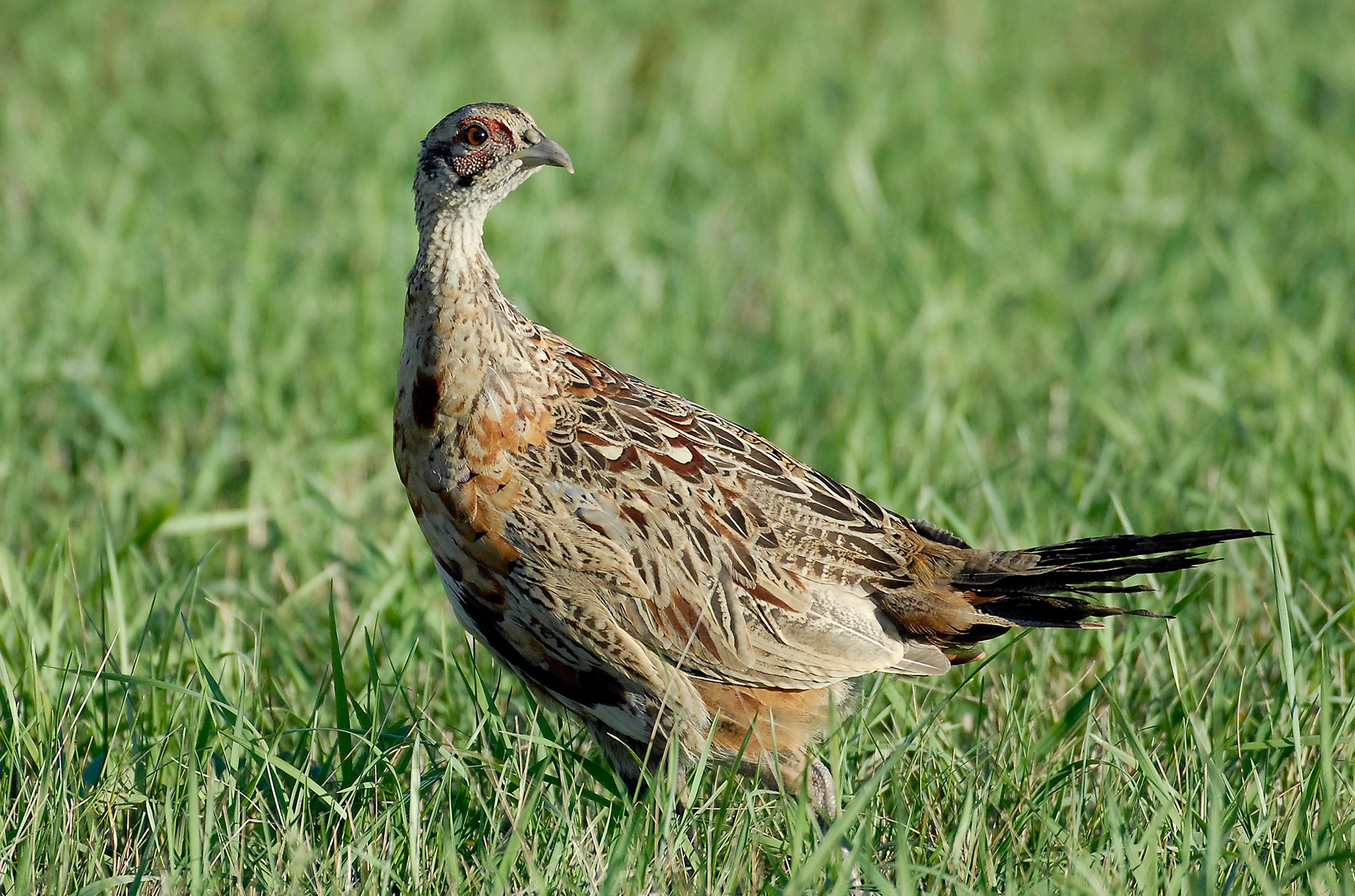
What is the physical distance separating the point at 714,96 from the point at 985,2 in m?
3.13

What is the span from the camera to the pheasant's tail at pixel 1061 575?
3.42 metres

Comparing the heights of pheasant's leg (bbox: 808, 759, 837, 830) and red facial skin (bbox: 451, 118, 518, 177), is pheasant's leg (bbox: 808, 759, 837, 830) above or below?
below

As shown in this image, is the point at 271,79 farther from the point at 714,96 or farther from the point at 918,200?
the point at 918,200

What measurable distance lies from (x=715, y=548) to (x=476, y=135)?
1.11 m

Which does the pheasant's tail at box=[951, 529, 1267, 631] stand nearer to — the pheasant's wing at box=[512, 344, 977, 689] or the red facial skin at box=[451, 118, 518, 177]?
the pheasant's wing at box=[512, 344, 977, 689]

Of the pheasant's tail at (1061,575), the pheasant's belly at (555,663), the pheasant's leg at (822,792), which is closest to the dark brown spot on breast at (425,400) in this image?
the pheasant's belly at (555,663)

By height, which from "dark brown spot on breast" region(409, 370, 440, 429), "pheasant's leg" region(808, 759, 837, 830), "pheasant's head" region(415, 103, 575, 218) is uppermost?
"pheasant's head" region(415, 103, 575, 218)

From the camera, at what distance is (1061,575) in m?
3.55

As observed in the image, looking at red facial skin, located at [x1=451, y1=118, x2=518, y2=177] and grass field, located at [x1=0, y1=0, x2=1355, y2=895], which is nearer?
grass field, located at [x1=0, y1=0, x2=1355, y2=895]

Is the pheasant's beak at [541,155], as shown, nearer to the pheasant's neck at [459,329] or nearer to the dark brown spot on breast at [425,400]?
the pheasant's neck at [459,329]

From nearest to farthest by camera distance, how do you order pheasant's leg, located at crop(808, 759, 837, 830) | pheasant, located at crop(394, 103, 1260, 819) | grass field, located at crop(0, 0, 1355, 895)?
grass field, located at crop(0, 0, 1355, 895) < pheasant, located at crop(394, 103, 1260, 819) < pheasant's leg, located at crop(808, 759, 837, 830)

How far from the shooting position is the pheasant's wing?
11.0 feet

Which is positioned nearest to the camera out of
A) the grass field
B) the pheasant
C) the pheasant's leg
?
the grass field

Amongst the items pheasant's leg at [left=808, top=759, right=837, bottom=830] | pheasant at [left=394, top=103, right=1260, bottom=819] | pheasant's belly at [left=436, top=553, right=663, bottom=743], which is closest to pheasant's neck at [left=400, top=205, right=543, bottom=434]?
pheasant at [left=394, top=103, right=1260, bottom=819]
